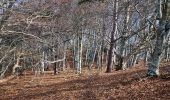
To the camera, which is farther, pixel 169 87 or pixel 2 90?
pixel 2 90

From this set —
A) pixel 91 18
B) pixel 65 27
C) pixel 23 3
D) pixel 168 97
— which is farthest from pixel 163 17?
pixel 91 18

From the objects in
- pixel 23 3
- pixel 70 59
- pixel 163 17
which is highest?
pixel 23 3

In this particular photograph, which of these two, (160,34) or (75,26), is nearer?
(160,34)

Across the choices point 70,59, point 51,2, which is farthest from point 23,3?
point 70,59

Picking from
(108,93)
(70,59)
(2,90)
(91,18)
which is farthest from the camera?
(70,59)

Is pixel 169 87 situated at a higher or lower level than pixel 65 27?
lower

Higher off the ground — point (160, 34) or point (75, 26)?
point (75, 26)

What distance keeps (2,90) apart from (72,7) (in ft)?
49.5

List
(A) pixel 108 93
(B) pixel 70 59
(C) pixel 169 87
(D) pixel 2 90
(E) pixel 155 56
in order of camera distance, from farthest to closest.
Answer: (B) pixel 70 59
(D) pixel 2 90
(E) pixel 155 56
(A) pixel 108 93
(C) pixel 169 87

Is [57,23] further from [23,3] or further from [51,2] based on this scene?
[23,3]

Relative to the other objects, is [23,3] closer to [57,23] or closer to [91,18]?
[57,23]

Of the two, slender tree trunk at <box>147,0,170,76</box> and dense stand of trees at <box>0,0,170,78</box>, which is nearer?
slender tree trunk at <box>147,0,170,76</box>

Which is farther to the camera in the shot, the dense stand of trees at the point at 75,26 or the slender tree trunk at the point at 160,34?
the dense stand of trees at the point at 75,26

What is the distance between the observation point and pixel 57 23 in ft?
110
